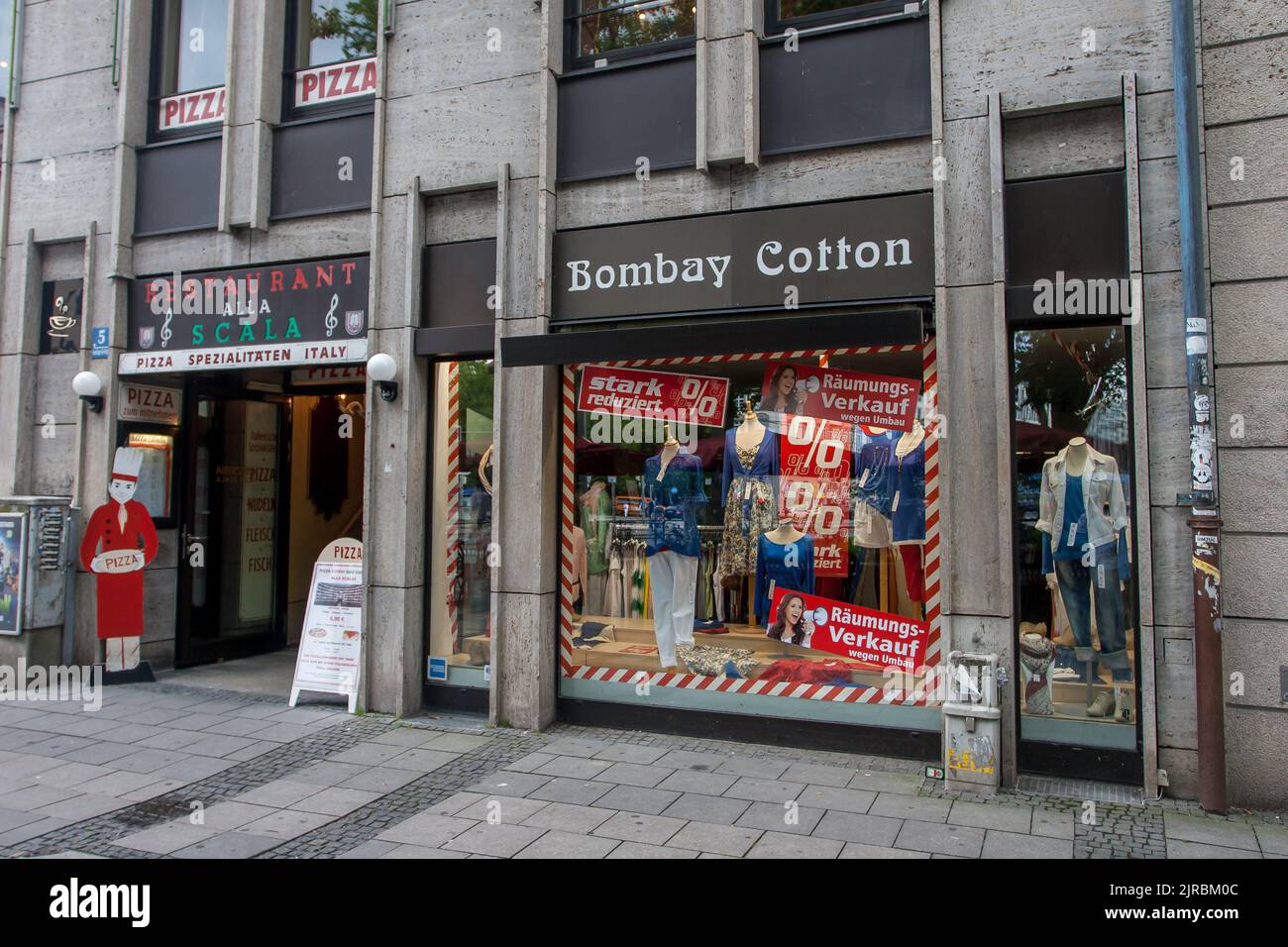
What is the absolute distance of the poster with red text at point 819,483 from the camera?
7.50 metres

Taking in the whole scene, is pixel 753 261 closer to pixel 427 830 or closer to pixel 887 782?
pixel 887 782

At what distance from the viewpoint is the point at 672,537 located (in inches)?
321

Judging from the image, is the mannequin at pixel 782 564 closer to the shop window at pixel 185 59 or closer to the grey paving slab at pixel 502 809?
the grey paving slab at pixel 502 809

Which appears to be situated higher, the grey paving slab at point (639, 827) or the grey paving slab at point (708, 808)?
the grey paving slab at point (708, 808)

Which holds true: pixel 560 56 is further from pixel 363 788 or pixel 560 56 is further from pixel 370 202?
pixel 363 788

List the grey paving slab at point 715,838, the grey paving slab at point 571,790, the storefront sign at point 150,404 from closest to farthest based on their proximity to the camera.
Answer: the grey paving slab at point 715,838
the grey paving slab at point 571,790
the storefront sign at point 150,404

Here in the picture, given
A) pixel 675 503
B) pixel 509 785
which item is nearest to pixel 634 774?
pixel 509 785

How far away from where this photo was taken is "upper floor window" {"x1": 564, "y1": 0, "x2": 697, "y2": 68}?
791 cm

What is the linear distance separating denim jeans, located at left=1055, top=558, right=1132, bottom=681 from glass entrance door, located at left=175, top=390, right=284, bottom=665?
8.89m

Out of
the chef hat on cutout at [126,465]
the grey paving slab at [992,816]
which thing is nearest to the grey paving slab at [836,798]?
the grey paving slab at [992,816]

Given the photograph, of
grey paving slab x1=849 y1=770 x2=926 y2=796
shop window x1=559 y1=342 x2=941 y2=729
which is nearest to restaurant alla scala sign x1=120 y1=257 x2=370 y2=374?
shop window x1=559 y1=342 x2=941 y2=729

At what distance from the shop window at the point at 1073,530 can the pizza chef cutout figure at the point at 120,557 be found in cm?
833

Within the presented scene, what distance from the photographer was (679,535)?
812cm

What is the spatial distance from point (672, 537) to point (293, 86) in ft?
19.9
